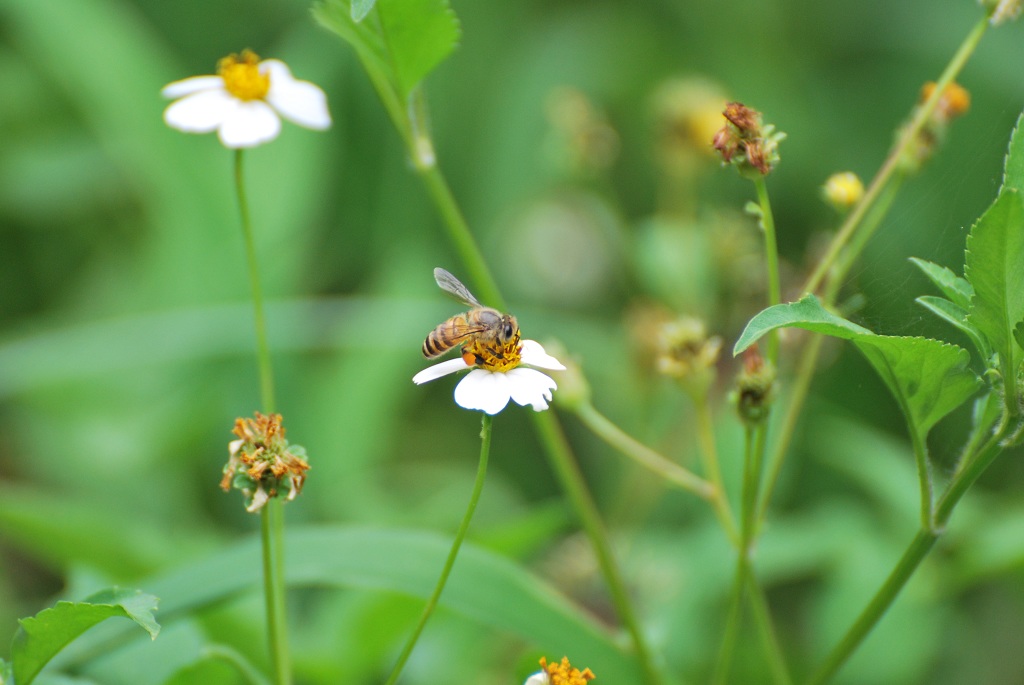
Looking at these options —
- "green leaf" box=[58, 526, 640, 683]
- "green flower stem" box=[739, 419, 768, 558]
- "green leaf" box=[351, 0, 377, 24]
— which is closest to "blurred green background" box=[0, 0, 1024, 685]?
"green leaf" box=[58, 526, 640, 683]

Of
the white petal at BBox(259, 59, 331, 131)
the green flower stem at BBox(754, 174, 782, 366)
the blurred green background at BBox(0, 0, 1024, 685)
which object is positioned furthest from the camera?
the blurred green background at BBox(0, 0, 1024, 685)

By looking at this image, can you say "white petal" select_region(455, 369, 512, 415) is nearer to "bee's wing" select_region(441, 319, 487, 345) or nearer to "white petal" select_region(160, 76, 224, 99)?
"bee's wing" select_region(441, 319, 487, 345)

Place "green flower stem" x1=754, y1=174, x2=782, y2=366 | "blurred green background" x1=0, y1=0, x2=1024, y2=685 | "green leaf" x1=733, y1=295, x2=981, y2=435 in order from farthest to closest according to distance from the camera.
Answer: "blurred green background" x1=0, y1=0, x2=1024, y2=685
"green flower stem" x1=754, y1=174, x2=782, y2=366
"green leaf" x1=733, y1=295, x2=981, y2=435

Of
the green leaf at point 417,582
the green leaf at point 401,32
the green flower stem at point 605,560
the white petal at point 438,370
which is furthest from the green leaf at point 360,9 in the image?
the green leaf at point 417,582

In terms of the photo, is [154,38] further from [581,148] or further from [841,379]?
[841,379]

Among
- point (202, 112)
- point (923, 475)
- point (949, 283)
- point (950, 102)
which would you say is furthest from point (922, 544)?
point (202, 112)
